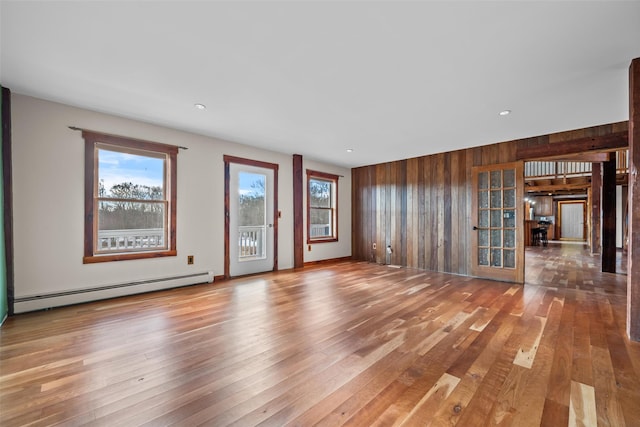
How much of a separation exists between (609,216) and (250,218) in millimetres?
7267

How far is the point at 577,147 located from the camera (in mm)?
4070

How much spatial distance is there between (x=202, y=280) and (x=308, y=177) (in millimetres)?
3090

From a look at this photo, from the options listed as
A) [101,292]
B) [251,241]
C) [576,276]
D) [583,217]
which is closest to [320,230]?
[251,241]

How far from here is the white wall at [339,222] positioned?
6.19 m

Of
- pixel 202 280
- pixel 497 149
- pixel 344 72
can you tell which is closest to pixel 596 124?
pixel 497 149

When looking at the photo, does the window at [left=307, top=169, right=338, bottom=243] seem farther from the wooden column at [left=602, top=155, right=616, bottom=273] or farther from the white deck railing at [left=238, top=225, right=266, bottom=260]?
the wooden column at [left=602, top=155, right=616, bottom=273]

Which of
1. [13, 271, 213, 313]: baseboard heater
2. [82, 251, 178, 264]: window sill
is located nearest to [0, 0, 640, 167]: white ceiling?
[82, 251, 178, 264]: window sill

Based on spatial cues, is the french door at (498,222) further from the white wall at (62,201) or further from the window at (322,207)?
the white wall at (62,201)

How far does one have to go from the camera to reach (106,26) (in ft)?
6.30

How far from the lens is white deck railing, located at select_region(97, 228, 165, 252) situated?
3734 mm

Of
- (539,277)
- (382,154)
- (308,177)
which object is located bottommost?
(539,277)

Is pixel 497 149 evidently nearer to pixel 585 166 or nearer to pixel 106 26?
pixel 106 26

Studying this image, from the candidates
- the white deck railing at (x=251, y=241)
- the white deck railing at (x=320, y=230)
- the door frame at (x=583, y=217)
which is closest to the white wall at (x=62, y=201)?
the white deck railing at (x=251, y=241)

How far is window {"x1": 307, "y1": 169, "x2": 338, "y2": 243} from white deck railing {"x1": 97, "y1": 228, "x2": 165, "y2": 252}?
302 cm
